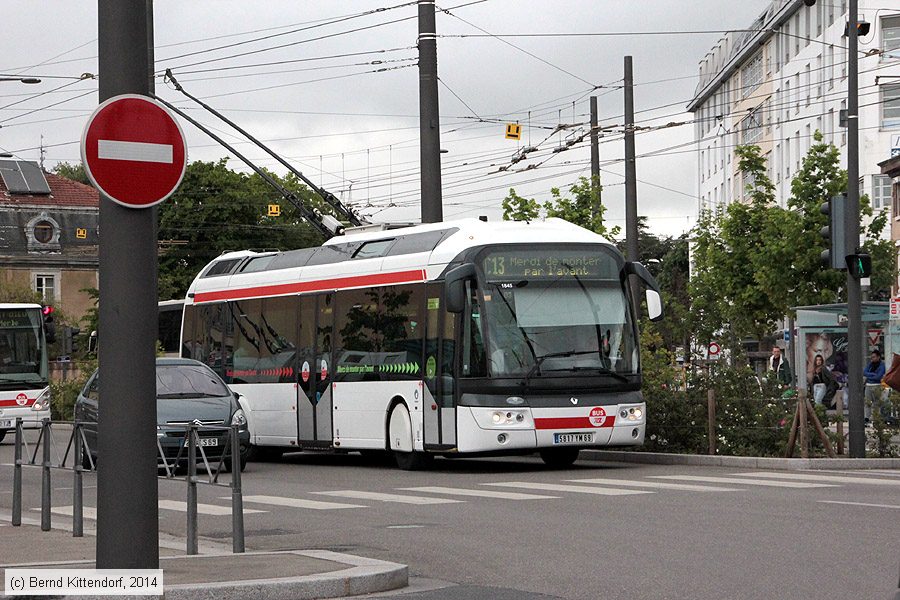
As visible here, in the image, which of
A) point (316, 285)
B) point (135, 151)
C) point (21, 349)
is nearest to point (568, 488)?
point (316, 285)

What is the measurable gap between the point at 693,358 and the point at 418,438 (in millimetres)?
5411

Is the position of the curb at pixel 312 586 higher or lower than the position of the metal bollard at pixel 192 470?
lower

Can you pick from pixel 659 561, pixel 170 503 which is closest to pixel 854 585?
pixel 659 561

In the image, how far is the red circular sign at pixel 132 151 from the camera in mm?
8062

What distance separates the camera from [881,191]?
7106cm

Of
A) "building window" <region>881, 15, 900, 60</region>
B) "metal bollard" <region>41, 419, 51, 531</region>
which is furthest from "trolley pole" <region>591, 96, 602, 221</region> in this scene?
"building window" <region>881, 15, 900, 60</region>

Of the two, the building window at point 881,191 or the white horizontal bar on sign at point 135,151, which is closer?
the white horizontal bar on sign at point 135,151

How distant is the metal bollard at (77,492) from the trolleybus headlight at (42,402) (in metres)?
22.3

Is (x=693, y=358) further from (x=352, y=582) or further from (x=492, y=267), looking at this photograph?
(x=352, y=582)

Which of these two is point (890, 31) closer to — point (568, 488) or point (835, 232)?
point (835, 232)

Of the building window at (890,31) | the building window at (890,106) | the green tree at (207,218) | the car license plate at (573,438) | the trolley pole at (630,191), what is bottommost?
the car license plate at (573,438)

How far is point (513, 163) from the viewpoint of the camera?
112 feet

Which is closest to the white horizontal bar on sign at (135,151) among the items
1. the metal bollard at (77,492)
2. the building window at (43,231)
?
the metal bollard at (77,492)

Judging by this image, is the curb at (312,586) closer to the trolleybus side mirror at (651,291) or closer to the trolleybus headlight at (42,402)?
the trolleybus side mirror at (651,291)
